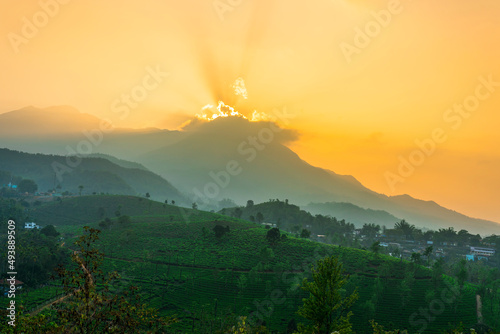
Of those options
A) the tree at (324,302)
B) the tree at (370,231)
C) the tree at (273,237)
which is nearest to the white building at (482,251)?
the tree at (370,231)

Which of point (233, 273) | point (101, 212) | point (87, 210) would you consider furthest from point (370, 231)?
point (87, 210)

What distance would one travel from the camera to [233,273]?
84.0m

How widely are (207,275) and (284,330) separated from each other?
32.3m

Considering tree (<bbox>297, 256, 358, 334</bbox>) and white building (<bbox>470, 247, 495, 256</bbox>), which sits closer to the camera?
tree (<bbox>297, 256, 358, 334</bbox>)

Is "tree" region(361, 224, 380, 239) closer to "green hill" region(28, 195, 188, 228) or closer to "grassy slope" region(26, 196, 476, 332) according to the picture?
"grassy slope" region(26, 196, 476, 332)

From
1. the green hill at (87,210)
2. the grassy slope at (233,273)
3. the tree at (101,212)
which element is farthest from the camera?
the tree at (101,212)

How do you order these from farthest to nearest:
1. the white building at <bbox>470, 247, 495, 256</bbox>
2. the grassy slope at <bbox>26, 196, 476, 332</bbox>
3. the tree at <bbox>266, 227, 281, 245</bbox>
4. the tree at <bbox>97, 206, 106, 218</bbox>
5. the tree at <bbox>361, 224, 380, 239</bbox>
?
the tree at <bbox>361, 224, 380, 239</bbox>
the tree at <bbox>97, 206, 106, 218</bbox>
the white building at <bbox>470, 247, 495, 256</bbox>
the tree at <bbox>266, 227, 281, 245</bbox>
the grassy slope at <bbox>26, 196, 476, 332</bbox>

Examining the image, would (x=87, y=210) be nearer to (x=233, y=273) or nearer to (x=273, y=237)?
(x=273, y=237)

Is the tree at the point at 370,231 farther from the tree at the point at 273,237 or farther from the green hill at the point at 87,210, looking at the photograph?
the green hill at the point at 87,210

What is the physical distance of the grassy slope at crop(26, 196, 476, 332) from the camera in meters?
66.2

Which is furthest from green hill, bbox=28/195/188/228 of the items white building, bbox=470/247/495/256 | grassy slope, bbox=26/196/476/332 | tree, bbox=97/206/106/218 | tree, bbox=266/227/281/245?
white building, bbox=470/247/495/256

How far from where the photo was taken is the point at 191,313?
63656mm

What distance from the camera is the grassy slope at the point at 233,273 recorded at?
66.2 metres

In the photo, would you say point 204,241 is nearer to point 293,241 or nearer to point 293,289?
point 293,241
